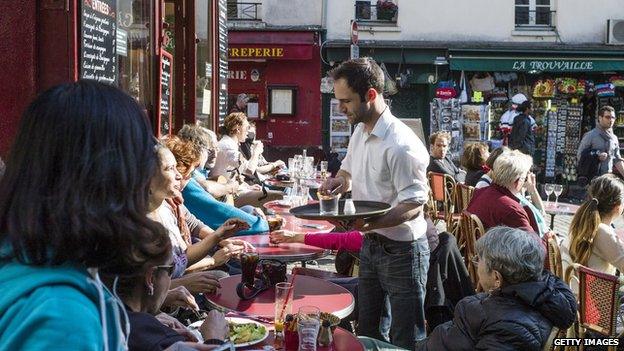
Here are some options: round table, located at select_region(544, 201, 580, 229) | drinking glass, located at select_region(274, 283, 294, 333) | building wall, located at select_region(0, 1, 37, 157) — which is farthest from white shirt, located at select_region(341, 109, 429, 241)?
round table, located at select_region(544, 201, 580, 229)

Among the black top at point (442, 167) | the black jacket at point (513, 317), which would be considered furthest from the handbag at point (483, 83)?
the black jacket at point (513, 317)

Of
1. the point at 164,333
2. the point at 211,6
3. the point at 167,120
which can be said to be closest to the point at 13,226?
the point at 164,333

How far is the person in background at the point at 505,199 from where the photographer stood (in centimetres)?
471

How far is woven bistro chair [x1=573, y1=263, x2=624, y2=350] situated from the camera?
373 cm

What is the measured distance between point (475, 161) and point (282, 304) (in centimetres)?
514

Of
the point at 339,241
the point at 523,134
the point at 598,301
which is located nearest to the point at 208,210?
the point at 339,241

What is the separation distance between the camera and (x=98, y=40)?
13.4ft

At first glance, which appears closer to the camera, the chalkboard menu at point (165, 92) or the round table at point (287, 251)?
the round table at point (287, 251)

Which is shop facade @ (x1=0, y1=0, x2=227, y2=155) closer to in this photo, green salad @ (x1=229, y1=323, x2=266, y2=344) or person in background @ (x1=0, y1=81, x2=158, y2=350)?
green salad @ (x1=229, y1=323, x2=266, y2=344)

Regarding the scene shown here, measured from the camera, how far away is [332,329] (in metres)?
2.71

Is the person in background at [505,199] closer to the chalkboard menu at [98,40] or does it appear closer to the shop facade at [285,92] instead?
the chalkboard menu at [98,40]

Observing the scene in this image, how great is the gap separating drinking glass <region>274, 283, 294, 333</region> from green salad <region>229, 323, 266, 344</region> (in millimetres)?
94

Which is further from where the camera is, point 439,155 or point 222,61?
point 222,61

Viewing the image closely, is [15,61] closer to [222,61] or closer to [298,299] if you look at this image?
[298,299]
